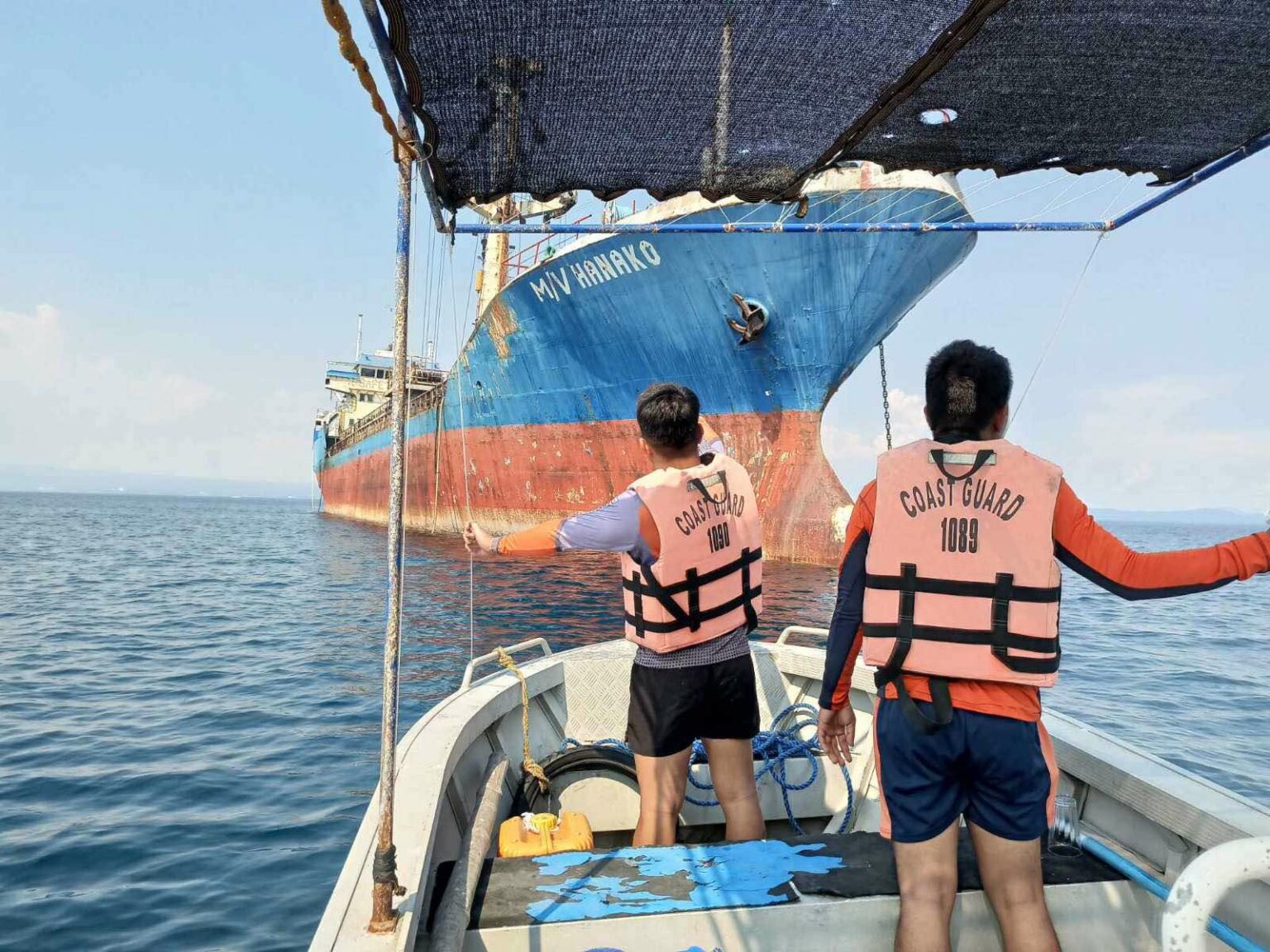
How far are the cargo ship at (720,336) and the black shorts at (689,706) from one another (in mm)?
13113

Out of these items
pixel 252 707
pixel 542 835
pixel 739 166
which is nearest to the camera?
pixel 542 835

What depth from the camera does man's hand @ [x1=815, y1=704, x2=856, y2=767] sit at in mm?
2271

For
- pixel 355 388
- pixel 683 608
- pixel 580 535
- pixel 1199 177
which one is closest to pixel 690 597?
pixel 683 608

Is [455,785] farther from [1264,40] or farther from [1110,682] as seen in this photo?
[1110,682]

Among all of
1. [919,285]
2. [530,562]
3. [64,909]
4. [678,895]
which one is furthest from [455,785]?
[530,562]

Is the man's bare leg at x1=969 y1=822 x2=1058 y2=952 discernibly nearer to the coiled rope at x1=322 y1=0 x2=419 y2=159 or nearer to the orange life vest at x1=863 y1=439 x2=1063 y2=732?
the orange life vest at x1=863 y1=439 x2=1063 y2=732

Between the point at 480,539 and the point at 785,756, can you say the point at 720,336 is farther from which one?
the point at 480,539

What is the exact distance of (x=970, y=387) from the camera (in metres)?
2.01

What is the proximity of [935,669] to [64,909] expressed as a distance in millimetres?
4916

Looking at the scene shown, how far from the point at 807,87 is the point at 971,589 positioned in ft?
5.68

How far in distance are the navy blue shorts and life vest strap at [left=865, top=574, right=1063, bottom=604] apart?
28cm

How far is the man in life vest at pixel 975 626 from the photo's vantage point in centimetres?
189

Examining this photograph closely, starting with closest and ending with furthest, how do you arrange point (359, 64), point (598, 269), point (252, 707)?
point (359, 64)
point (252, 707)
point (598, 269)

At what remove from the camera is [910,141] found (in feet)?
10.2
